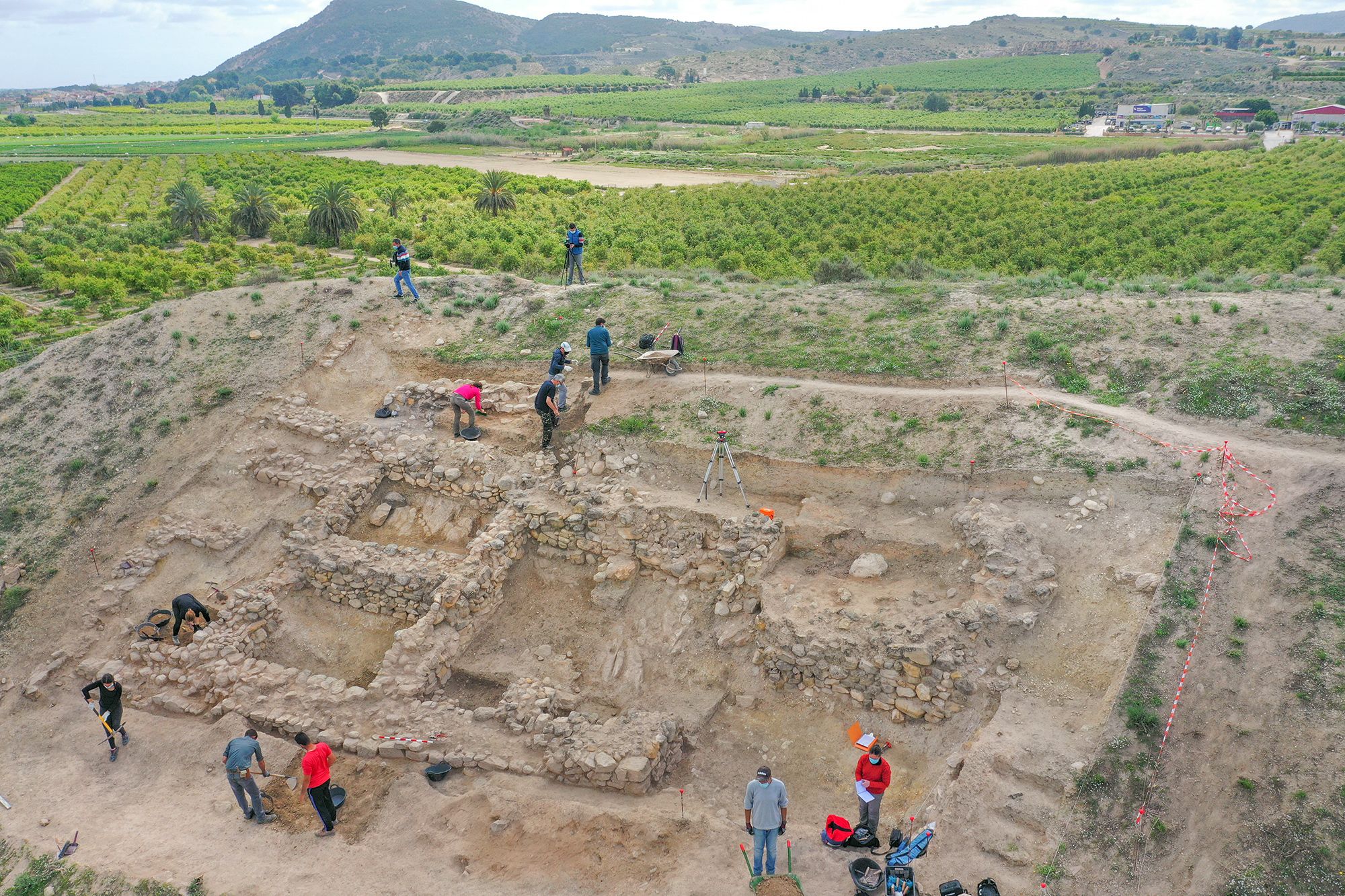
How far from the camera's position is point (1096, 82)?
152375mm

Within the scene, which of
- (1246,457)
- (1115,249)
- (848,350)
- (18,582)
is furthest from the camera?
(1115,249)

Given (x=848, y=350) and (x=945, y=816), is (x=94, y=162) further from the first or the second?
(x=945, y=816)

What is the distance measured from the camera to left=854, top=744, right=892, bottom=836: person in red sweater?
33.0ft

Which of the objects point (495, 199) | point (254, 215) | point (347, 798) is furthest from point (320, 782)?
point (495, 199)

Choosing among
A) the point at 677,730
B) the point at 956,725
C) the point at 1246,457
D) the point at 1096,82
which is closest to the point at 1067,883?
the point at 956,725

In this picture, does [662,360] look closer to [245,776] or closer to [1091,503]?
[1091,503]

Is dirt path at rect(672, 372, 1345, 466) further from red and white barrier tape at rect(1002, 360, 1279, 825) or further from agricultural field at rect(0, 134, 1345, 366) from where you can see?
agricultural field at rect(0, 134, 1345, 366)

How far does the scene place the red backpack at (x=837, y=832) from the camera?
33.3 ft

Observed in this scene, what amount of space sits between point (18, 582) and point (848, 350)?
57.2 ft

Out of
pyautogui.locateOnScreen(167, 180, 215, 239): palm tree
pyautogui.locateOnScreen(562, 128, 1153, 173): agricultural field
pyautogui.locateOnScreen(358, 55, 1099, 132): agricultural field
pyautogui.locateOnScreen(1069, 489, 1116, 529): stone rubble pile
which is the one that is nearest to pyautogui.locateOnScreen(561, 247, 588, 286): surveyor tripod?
pyautogui.locateOnScreen(1069, 489, 1116, 529): stone rubble pile

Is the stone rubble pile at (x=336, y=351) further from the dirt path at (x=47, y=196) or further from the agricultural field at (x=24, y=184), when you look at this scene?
the agricultural field at (x=24, y=184)

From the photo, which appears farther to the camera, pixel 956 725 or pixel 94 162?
pixel 94 162

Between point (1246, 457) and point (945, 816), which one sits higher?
point (1246, 457)

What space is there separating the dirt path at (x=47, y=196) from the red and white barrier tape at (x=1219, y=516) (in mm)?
53722
